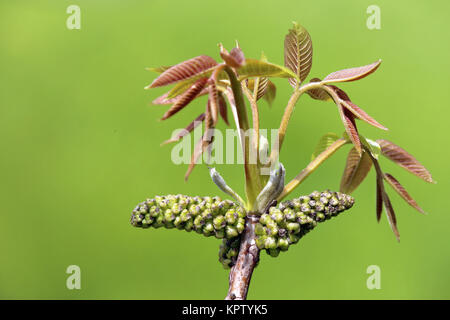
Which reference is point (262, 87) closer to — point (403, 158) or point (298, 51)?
point (298, 51)

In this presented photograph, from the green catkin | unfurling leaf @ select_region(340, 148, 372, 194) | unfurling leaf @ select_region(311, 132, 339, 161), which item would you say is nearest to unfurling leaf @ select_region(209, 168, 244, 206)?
the green catkin

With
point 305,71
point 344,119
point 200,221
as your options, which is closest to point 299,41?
point 305,71

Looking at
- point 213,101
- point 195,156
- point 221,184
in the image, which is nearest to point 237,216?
point 221,184

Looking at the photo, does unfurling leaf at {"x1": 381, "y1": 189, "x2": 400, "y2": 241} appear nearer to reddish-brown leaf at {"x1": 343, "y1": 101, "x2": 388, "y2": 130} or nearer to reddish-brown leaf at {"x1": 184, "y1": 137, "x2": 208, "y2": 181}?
reddish-brown leaf at {"x1": 343, "y1": 101, "x2": 388, "y2": 130}

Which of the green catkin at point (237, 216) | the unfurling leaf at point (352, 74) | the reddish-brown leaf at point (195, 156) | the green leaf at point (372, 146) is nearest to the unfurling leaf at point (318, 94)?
the unfurling leaf at point (352, 74)

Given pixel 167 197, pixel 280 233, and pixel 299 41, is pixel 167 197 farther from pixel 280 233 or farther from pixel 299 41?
pixel 299 41

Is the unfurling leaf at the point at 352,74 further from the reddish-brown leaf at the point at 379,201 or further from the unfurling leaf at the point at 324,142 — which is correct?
the reddish-brown leaf at the point at 379,201
